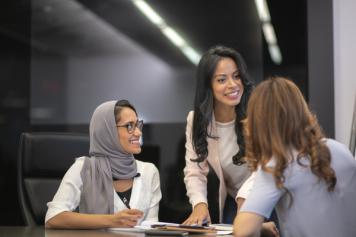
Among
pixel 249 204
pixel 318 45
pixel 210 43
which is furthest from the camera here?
pixel 210 43

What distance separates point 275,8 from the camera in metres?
4.08

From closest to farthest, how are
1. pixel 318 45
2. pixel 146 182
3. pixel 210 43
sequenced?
pixel 146 182 < pixel 318 45 < pixel 210 43

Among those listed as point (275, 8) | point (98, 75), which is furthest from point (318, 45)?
point (98, 75)

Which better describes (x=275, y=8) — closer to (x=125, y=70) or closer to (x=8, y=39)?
(x=125, y=70)

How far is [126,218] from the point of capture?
236cm

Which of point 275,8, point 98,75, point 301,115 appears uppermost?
point 275,8

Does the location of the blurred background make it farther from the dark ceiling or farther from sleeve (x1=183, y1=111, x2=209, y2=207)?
sleeve (x1=183, y1=111, x2=209, y2=207)

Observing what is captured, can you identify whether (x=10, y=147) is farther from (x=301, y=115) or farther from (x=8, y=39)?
(x=301, y=115)

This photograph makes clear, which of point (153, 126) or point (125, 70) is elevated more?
point (125, 70)

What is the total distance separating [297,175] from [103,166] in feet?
3.55

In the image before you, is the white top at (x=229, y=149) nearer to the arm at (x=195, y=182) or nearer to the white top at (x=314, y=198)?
the arm at (x=195, y=182)

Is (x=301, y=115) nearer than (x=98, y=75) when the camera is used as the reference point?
Yes

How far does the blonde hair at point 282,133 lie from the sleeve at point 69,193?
0.96 metres

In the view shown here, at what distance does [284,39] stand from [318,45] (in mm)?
265
